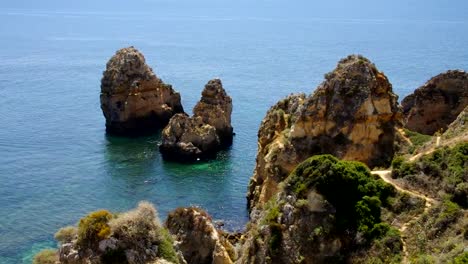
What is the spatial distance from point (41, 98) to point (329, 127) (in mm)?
78160

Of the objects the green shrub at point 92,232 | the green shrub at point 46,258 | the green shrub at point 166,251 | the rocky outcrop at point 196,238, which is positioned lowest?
the rocky outcrop at point 196,238

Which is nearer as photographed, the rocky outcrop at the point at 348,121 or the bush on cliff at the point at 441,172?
the bush on cliff at the point at 441,172

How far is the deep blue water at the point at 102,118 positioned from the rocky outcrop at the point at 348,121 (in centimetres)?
1264

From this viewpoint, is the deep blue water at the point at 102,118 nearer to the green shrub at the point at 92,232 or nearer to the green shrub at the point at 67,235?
the green shrub at the point at 67,235

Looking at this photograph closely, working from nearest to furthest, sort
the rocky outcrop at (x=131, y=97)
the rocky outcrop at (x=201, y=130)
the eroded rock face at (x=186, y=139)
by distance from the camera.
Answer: the eroded rock face at (x=186, y=139) < the rocky outcrop at (x=201, y=130) < the rocky outcrop at (x=131, y=97)

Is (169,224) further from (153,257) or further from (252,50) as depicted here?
(252,50)

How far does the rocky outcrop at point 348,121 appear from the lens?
42.4 meters

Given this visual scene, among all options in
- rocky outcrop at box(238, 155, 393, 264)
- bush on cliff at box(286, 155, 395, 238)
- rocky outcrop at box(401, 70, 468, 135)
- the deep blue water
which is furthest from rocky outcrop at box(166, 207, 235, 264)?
rocky outcrop at box(401, 70, 468, 135)

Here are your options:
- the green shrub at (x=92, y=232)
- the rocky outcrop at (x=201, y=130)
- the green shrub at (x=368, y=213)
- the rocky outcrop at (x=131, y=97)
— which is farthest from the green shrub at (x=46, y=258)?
the rocky outcrop at (x=131, y=97)

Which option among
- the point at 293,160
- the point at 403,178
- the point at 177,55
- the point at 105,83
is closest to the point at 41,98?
the point at 105,83

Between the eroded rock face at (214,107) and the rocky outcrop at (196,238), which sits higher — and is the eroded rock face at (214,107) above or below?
above

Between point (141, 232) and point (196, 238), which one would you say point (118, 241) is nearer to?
point (141, 232)

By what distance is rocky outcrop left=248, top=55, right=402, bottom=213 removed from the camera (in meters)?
42.4

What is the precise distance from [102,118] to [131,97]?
12327mm
